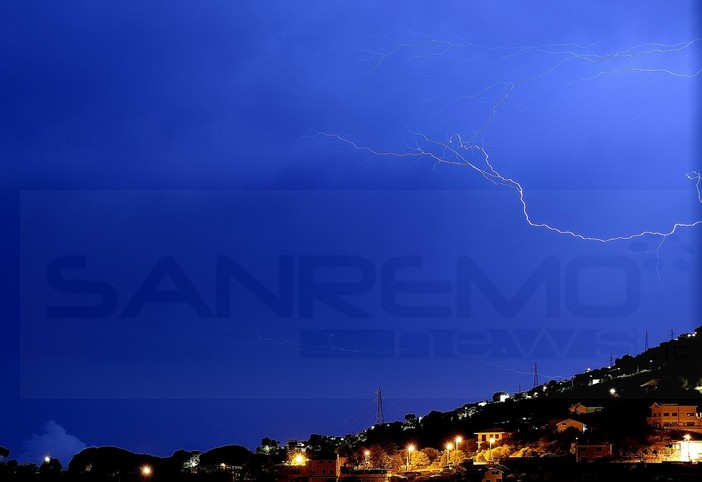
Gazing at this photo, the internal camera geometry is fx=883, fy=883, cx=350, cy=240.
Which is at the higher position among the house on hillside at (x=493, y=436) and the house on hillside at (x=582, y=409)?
the house on hillside at (x=582, y=409)

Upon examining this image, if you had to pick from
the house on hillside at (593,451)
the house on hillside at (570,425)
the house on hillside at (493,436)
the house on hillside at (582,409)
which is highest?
the house on hillside at (582,409)

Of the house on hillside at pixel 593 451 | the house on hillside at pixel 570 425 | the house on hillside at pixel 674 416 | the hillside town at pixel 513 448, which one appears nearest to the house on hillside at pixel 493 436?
the hillside town at pixel 513 448

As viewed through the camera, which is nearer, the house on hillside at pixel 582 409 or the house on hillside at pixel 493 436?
the house on hillside at pixel 493 436

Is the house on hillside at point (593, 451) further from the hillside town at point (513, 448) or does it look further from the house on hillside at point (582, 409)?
the house on hillside at point (582, 409)

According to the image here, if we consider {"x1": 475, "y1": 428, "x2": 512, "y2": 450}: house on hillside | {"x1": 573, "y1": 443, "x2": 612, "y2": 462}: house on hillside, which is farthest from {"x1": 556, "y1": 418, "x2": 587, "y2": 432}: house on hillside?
{"x1": 573, "y1": 443, "x2": 612, "y2": 462}: house on hillside

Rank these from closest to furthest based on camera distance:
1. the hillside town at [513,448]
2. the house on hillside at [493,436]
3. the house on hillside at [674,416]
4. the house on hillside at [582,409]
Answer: the hillside town at [513,448]
the house on hillside at [674,416]
the house on hillside at [493,436]
the house on hillside at [582,409]

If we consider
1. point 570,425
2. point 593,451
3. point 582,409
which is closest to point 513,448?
point 570,425

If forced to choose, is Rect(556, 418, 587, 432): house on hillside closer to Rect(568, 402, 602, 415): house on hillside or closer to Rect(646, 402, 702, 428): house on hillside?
Rect(646, 402, 702, 428): house on hillside

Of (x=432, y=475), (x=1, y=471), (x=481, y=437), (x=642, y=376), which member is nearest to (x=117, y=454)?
(x=1, y=471)

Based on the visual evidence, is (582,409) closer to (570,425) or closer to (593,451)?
(570,425)

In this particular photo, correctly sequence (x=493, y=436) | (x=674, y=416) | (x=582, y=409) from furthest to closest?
(x=582, y=409) → (x=493, y=436) → (x=674, y=416)

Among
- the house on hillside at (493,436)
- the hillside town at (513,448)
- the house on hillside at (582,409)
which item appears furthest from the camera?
the house on hillside at (582,409)

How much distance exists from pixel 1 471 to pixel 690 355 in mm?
35881

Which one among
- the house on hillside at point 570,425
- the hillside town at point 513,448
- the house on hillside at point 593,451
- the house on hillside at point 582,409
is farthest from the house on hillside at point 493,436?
the house on hillside at point 593,451
